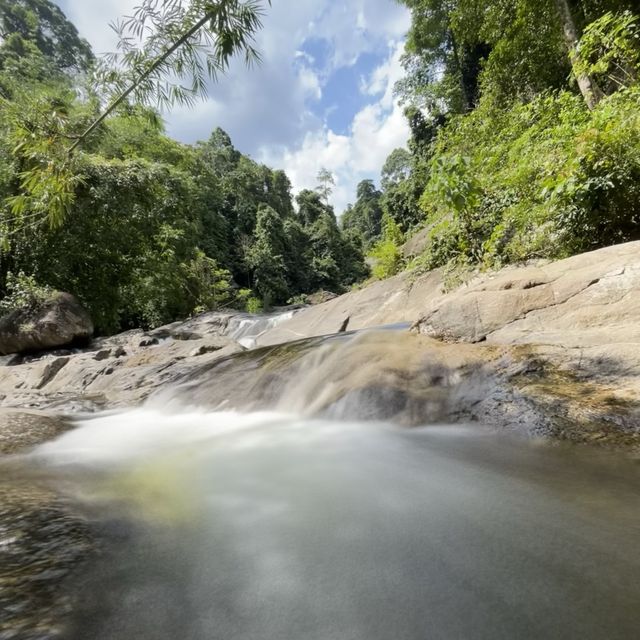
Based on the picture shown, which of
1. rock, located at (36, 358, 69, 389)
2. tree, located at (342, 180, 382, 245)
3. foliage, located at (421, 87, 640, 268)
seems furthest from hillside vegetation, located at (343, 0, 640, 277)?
A: tree, located at (342, 180, 382, 245)

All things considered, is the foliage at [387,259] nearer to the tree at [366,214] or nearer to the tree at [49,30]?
the tree at [49,30]

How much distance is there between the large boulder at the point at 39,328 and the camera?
901 centimetres

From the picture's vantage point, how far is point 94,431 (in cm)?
397

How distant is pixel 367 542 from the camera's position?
155 cm

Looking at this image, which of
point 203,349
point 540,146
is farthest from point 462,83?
point 203,349

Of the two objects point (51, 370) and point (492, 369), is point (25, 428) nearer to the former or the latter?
point (51, 370)

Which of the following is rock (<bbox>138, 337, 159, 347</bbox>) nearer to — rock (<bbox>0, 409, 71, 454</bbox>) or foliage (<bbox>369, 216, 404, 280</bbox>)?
rock (<bbox>0, 409, 71, 454</bbox>)

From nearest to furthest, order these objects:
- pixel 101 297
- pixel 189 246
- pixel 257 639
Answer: pixel 257 639
pixel 101 297
pixel 189 246

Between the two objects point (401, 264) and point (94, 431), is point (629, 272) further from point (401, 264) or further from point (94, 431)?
point (401, 264)

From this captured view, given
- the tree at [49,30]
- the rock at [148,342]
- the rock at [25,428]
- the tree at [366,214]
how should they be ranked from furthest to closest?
the tree at [366,214] → the tree at [49,30] → the rock at [148,342] → the rock at [25,428]

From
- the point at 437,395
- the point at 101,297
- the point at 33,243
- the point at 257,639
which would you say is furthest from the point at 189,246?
the point at 257,639

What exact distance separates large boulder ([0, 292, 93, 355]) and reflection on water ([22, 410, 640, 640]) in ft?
26.1

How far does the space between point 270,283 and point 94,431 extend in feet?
87.2

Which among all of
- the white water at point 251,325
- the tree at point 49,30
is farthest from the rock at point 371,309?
the tree at point 49,30
